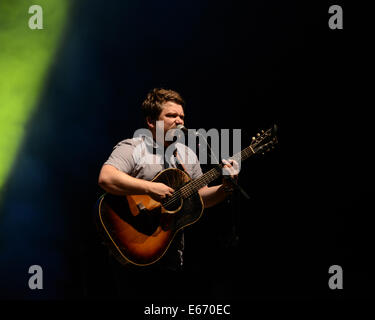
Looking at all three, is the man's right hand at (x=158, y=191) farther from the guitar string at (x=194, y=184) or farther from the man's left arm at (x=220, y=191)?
the man's left arm at (x=220, y=191)

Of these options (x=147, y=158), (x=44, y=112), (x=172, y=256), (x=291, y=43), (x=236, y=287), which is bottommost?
(x=236, y=287)

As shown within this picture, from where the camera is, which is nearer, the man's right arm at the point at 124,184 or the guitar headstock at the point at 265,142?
the man's right arm at the point at 124,184

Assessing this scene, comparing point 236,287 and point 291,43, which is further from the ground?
point 291,43

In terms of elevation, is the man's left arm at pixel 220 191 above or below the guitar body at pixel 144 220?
above

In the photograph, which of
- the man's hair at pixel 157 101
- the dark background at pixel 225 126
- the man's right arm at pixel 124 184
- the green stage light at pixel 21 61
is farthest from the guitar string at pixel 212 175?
the green stage light at pixel 21 61

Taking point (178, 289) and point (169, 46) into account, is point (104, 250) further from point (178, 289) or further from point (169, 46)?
point (169, 46)

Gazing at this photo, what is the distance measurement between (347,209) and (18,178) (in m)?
2.70

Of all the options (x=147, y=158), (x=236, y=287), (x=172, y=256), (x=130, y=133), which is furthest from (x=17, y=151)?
(x=236, y=287)

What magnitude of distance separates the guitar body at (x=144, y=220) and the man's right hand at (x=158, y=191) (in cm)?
8

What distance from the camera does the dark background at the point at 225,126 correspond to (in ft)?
10.6

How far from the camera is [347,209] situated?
10.6 ft

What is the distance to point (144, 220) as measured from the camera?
2600 mm

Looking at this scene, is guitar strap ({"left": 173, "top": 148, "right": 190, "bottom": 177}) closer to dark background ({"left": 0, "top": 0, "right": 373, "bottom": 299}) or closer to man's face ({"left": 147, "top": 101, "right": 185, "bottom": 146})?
man's face ({"left": 147, "top": 101, "right": 185, "bottom": 146})

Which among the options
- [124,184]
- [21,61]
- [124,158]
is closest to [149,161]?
[124,158]
